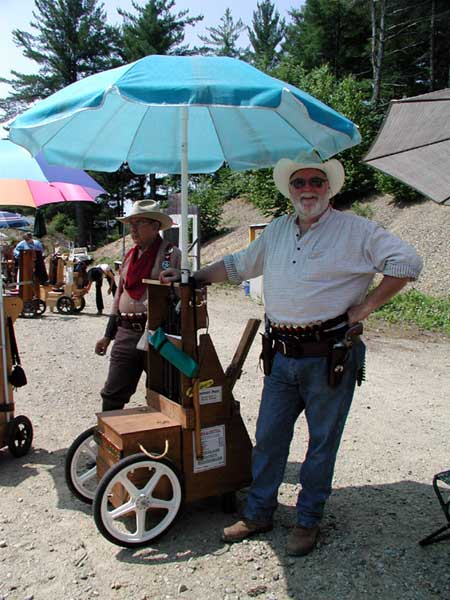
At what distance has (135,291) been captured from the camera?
13.0 ft

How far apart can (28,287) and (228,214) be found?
23.1m

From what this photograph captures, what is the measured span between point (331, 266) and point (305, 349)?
18.3 inches

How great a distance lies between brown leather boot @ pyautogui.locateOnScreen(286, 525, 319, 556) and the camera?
10.2 ft

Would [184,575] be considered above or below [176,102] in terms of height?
below

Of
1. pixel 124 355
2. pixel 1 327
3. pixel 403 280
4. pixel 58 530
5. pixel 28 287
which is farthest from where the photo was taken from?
pixel 28 287

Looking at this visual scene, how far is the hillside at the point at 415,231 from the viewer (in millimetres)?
13531

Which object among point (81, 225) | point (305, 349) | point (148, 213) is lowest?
point (81, 225)

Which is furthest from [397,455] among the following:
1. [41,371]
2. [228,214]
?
[228,214]

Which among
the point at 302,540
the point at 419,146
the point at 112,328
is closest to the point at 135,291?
the point at 112,328

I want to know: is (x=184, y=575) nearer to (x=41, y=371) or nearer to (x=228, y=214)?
(x=41, y=371)

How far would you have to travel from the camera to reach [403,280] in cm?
283

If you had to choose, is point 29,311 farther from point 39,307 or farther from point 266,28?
point 266,28

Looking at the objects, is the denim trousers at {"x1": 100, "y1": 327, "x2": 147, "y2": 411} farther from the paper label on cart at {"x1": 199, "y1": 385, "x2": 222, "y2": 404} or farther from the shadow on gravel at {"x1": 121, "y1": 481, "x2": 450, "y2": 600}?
the shadow on gravel at {"x1": 121, "y1": 481, "x2": 450, "y2": 600}

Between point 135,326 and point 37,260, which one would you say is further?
point 37,260
